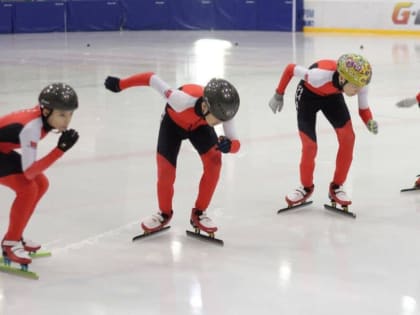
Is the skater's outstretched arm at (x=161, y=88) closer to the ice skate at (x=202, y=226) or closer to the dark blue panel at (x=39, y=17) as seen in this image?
the ice skate at (x=202, y=226)

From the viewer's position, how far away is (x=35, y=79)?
12508 millimetres

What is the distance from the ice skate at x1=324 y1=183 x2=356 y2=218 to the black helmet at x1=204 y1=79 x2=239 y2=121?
1451 mm

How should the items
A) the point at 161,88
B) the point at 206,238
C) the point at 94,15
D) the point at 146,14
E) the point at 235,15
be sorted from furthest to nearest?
the point at 235,15
the point at 146,14
the point at 94,15
the point at 206,238
the point at 161,88

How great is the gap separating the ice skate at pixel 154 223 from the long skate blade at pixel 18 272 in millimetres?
842

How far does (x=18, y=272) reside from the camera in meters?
4.00

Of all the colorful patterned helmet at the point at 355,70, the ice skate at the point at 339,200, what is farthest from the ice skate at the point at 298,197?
the colorful patterned helmet at the point at 355,70

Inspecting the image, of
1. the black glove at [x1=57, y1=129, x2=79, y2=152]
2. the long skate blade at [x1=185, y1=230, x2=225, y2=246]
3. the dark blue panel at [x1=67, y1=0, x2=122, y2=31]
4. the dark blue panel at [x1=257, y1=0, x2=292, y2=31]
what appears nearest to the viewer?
the black glove at [x1=57, y1=129, x2=79, y2=152]

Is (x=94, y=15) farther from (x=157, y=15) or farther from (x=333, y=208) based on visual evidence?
(x=333, y=208)

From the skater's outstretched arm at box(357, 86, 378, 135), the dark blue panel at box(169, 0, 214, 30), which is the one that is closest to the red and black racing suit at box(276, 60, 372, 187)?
the skater's outstretched arm at box(357, 86, 378, 135)

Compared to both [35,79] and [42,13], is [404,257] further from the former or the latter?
[42,13]

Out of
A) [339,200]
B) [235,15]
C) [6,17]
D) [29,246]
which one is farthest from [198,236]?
[235,15]

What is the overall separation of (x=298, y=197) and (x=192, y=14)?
22.9 meters

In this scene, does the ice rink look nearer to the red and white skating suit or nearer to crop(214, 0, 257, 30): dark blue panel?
the red and white skating suit

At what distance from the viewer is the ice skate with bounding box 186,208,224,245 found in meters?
4.64
